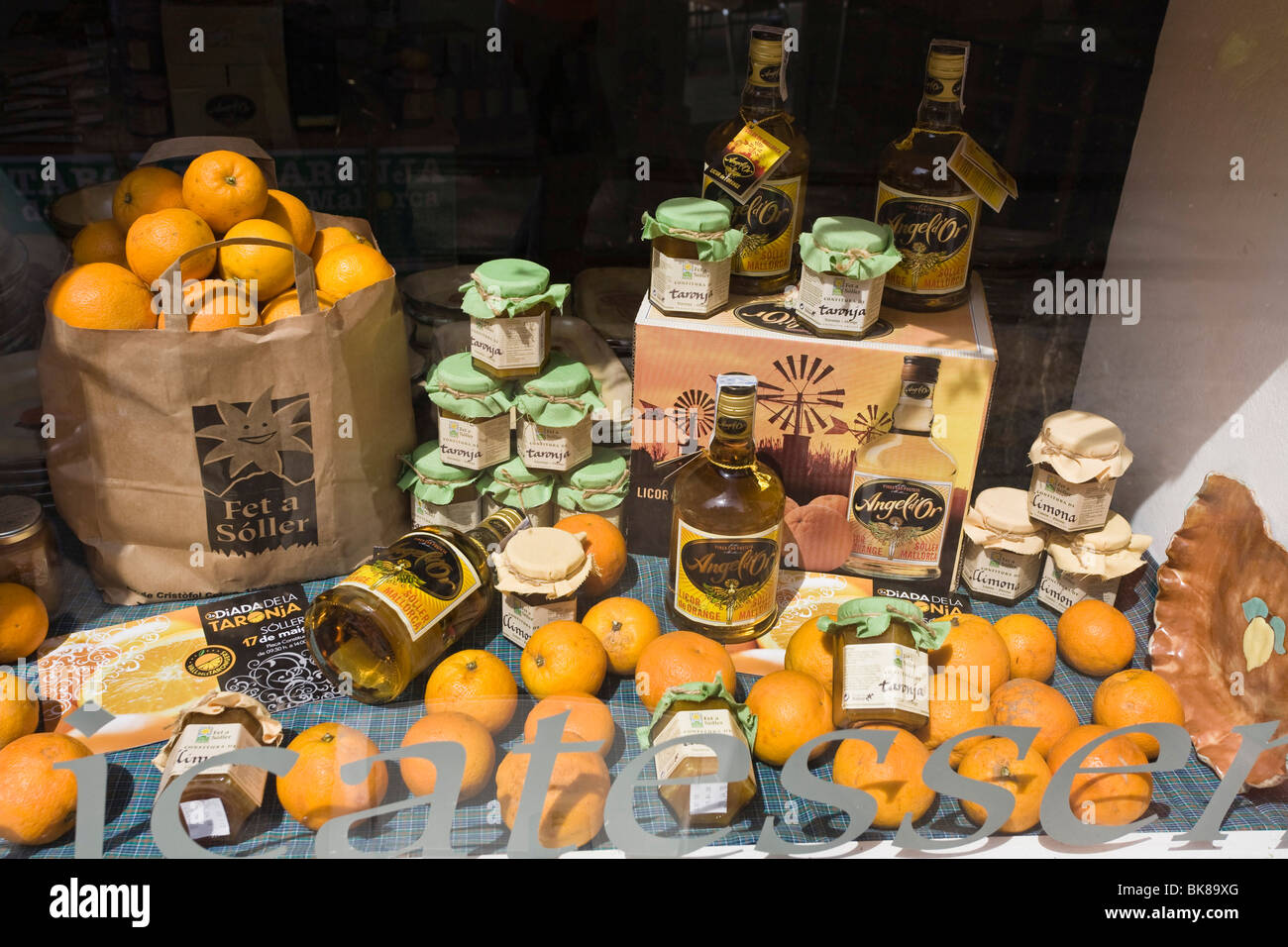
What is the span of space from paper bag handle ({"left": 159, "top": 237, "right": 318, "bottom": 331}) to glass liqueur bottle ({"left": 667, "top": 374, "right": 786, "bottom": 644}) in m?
0.59

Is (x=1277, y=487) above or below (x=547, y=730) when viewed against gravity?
above

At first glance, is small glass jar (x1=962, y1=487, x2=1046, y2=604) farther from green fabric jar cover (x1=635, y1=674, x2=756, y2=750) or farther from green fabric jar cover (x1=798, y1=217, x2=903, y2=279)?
green fabric jar cover (x1=635, y1=674, x2=756, y2=750)

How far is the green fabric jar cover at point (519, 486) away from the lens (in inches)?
60.6

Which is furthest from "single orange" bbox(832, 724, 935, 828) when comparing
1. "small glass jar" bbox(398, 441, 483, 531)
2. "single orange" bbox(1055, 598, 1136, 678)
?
"small glass jar" bbox(398, 441, 483, 531)

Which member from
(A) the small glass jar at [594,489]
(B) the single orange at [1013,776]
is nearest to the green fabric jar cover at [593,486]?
(A) the small glass jar at [594,489]

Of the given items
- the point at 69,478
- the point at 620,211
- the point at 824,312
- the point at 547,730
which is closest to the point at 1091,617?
the point at 824,312

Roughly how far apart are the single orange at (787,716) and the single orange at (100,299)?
0.99 metres

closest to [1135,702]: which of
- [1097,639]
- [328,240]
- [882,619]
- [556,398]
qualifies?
[1097,639]

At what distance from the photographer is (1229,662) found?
1373 mm

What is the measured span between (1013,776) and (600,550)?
2.09 feet

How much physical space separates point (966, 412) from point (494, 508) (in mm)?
731

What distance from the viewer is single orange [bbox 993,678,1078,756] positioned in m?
1.20
